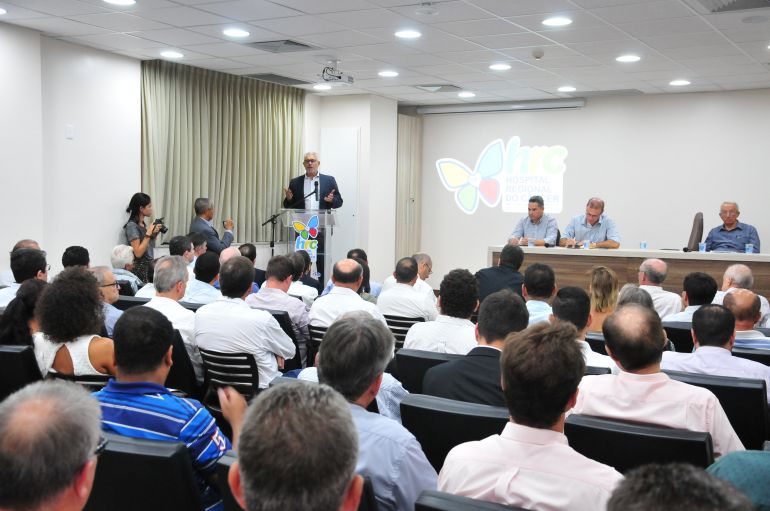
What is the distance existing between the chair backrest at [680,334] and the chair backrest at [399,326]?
1570 millimetres

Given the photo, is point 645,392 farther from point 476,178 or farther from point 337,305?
point 476,178

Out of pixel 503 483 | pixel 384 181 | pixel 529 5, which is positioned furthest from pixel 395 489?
pixel 384 181

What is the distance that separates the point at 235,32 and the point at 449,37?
203cm

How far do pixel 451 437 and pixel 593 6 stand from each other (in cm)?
458

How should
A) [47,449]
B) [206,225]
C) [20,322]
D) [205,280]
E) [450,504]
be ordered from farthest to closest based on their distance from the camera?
1. [206,225]
2. [205,280]
3. [20,322]
4. [450,504]
5. [47,449]

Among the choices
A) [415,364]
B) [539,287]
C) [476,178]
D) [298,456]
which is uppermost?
[476,178]

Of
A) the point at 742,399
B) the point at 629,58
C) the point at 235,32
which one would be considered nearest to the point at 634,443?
the point at 742,399

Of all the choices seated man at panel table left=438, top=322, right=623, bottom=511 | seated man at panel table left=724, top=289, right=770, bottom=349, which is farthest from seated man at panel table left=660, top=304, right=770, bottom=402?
seated man at panel table left=438, top=322, right=623, bottom=511

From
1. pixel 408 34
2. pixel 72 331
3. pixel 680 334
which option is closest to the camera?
pixel 72 331

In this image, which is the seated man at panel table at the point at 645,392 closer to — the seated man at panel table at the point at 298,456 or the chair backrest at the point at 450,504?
the chair backrest at the point at 450,504

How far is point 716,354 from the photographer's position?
3.15 metres

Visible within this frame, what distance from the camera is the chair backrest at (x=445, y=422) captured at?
7.19 ft

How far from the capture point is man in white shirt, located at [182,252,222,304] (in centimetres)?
481

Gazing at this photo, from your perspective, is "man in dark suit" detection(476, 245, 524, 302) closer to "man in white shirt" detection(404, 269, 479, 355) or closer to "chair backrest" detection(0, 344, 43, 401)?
"man in white shirt" detection(404, 269, 479, 355)
